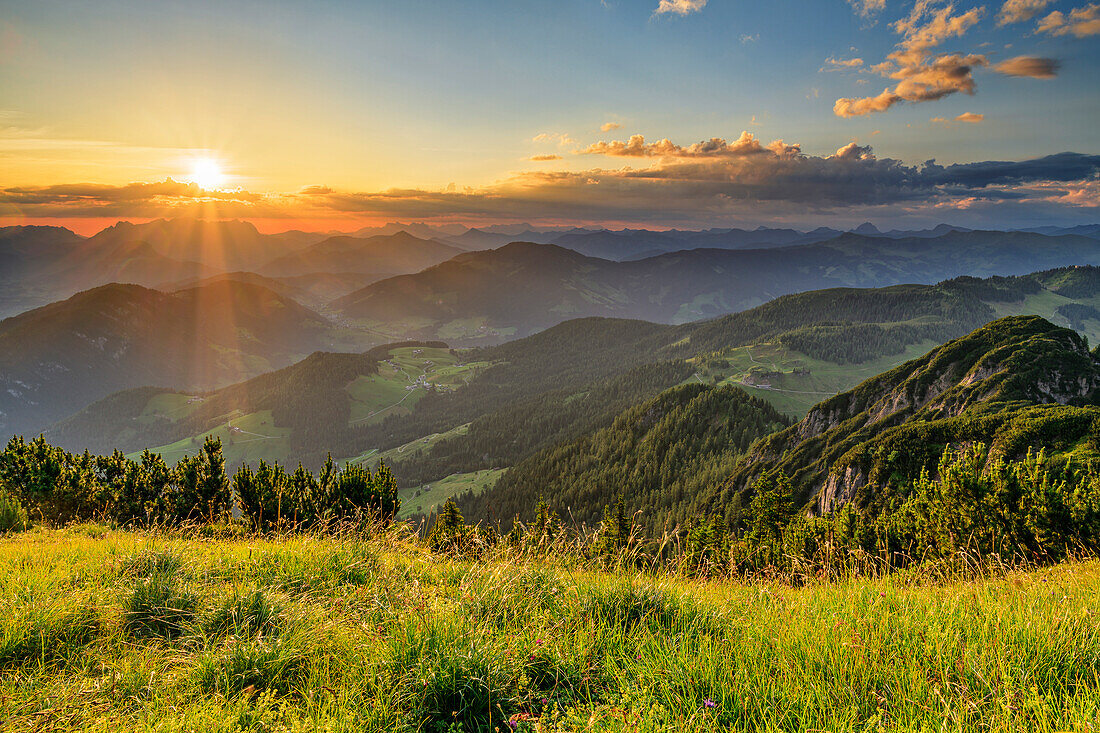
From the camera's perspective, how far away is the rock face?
188 ft

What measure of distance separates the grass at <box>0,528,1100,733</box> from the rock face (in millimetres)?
57556

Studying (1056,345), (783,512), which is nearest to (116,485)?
(783,512)

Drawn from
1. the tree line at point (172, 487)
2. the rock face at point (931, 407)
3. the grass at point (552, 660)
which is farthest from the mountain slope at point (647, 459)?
the grass at point (552, 660)

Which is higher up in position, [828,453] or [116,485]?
[116,485]

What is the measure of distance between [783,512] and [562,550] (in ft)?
172

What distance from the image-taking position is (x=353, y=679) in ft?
12.2

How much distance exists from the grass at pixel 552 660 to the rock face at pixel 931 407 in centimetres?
5756

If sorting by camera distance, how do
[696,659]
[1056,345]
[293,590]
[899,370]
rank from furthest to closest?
[899,370], [1056,345], [293,590], [696,659]

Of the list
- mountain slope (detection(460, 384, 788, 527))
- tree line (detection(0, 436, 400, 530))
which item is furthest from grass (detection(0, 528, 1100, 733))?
→ mountain slope (detection(460, 384, 788, 527))

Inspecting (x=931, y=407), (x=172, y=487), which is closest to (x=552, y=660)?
(x=172, y=487)

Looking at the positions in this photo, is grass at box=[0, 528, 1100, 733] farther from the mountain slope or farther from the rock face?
the mountain slope

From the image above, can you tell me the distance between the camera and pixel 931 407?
78.1 meters

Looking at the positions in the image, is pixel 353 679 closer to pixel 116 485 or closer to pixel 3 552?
pixel 3 552

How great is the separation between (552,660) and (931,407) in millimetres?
98800
